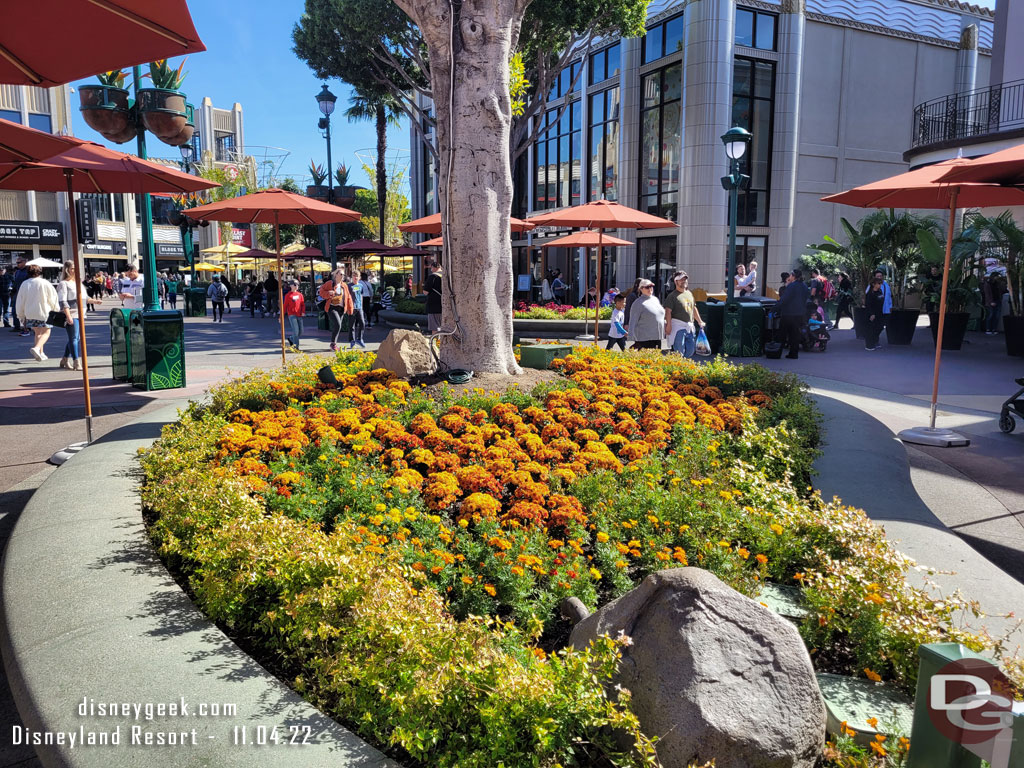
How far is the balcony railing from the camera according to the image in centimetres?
2030

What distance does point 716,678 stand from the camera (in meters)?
2.34

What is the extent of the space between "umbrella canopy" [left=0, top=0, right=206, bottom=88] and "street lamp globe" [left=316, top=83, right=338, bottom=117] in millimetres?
20410

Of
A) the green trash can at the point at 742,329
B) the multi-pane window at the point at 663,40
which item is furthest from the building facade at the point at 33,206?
the green trash can at the point at 742,329

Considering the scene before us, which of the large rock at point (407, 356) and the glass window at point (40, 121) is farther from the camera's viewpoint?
the glass window at point (40, 121)

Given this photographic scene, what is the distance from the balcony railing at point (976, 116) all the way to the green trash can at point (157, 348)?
20896 mm

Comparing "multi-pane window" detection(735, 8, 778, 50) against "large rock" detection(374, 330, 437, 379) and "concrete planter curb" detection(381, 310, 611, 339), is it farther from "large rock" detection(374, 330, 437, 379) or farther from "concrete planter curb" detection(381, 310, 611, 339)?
"large rock" detection(374, 330, 437, 379)

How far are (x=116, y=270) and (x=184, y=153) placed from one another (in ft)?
141

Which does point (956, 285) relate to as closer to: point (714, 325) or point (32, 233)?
point (714, 325)

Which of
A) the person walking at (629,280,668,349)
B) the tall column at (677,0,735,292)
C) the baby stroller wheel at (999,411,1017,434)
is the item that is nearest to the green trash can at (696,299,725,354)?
the person walking at (629,280,668,349)

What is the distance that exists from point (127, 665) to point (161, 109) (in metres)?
9.47

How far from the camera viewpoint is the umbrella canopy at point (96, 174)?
7.11 metres

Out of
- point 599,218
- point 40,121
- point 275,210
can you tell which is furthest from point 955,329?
point 40,121

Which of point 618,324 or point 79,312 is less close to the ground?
point 79,312

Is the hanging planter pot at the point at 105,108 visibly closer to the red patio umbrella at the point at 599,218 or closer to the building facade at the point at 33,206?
the red patio umbrella at the point at 599,218
